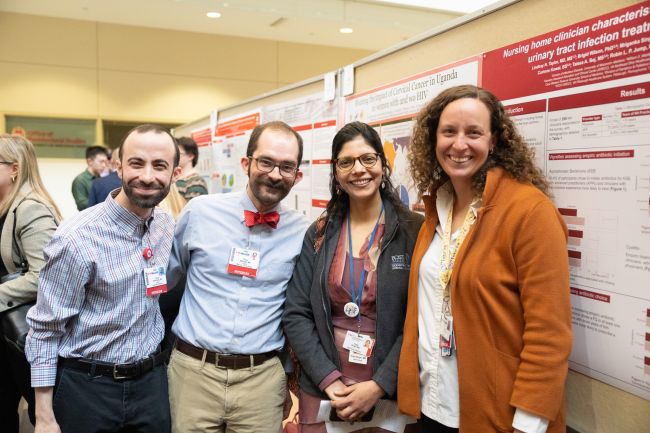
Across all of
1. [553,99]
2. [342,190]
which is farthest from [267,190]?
[553,99]

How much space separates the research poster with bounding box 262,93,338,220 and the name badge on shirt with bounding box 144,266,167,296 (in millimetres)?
1102

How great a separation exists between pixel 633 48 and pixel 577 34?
163mm

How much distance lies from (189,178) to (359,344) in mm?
2646

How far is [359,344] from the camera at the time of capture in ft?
5.02

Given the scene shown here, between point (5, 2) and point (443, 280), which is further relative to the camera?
point (5, 2)

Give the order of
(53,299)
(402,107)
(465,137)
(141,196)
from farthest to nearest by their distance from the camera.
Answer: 1. (402,107)
2. (141,196)
3. (53,299)
4. (465,137)

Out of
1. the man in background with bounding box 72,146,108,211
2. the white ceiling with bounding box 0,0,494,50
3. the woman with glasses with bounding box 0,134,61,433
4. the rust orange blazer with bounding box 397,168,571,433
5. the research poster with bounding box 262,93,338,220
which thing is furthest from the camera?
the man in background with bounding box 72,146,108,211

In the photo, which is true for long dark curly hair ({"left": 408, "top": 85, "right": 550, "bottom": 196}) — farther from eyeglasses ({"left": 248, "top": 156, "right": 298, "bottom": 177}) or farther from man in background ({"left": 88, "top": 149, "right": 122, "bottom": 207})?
man in background ({"left": 88, "top": 149, "right": 122, "bottom": 207})

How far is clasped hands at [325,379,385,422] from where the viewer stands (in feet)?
4.87

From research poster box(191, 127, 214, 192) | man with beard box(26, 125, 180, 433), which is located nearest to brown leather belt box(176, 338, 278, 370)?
man with beard box(26, 125, 180, 433)

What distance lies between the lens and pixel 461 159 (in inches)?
51.9

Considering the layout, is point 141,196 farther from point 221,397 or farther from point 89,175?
point 89,175

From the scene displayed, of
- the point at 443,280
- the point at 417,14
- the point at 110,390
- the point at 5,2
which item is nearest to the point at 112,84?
the point at 5,2

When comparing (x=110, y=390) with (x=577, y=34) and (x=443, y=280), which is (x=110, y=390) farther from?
(x=577, y=34)
